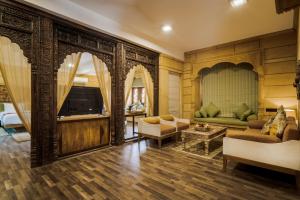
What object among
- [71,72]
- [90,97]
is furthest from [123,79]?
[71,72]

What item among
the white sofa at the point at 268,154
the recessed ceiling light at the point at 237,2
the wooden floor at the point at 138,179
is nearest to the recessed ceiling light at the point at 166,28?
the recessed ceiling light at the point at 237,2

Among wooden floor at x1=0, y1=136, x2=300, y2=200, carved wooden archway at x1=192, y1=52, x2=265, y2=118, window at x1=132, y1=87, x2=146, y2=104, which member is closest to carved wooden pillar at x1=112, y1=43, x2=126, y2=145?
wooden floor at x1=0, y1=136, x2=300, y2=200

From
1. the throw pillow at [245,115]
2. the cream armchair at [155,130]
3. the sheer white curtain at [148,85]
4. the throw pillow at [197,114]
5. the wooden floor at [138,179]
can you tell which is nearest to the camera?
the wooden floor at [138,179]

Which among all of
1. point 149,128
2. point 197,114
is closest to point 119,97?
point 149,128

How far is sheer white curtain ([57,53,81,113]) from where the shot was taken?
3.32m

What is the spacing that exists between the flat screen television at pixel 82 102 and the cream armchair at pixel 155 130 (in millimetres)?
1228

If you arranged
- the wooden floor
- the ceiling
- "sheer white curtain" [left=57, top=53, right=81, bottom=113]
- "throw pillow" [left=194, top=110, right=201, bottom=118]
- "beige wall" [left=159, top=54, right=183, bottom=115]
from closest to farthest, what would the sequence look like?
the wooden floor → the ceiling → "sheer white curtain" [left=57, top=53, right=81, bottom=113] → "beige wall" [left=159, top=54, right=183, bottom=115] → "throw pillow" [left=194, top=110, right=201, bottom=118]

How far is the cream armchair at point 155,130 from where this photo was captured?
3.99 m

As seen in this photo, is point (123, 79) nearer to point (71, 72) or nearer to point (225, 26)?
point (71, 72)

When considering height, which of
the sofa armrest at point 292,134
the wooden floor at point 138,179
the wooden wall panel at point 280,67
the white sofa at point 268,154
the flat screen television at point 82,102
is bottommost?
the wooden floor at point 138,179

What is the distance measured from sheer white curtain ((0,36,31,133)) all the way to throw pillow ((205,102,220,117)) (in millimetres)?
5436

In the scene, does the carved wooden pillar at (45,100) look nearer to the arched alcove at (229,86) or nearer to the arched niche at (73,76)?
the arched niche at (73,76)

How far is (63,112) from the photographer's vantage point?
3.49m

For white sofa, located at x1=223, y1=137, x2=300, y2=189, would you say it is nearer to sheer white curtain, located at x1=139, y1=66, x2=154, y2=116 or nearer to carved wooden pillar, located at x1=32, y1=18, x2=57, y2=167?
sheer white curtain, located at x1=139, y1=66, x2=154, y2=116
